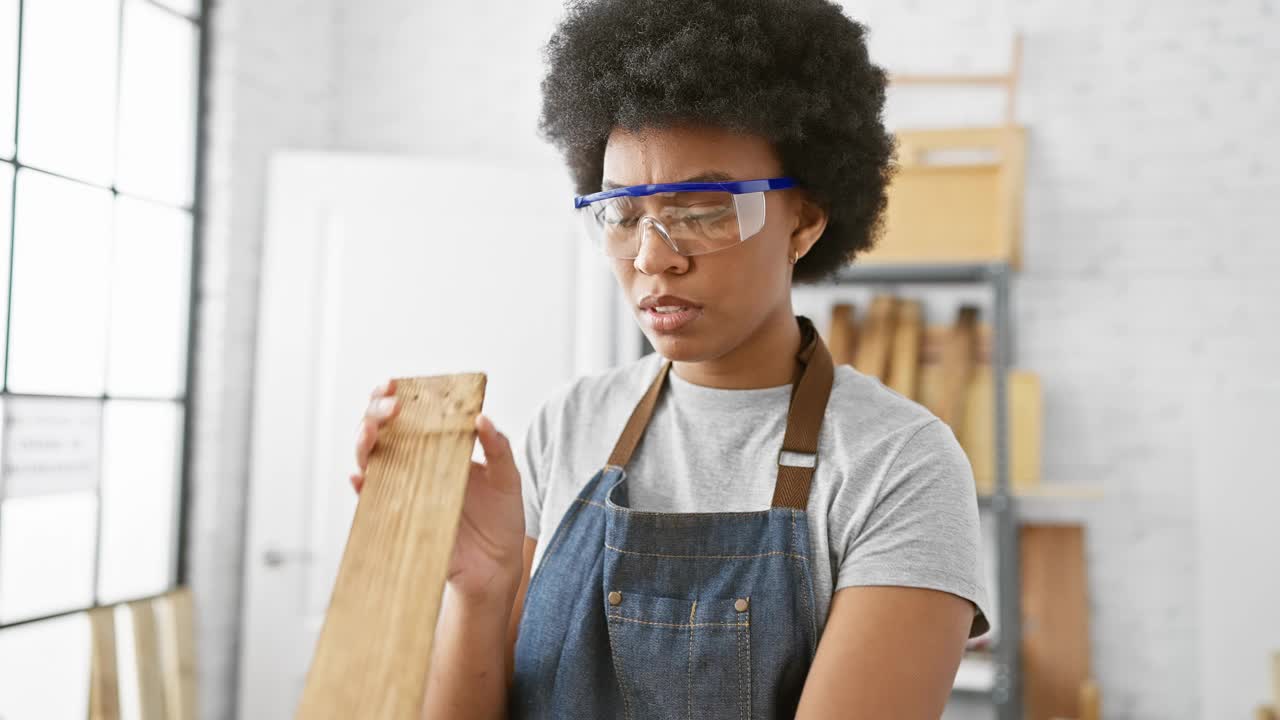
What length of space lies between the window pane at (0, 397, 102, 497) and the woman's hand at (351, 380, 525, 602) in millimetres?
1779

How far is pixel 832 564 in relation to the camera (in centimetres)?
107

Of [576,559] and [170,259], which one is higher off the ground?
[170,259]

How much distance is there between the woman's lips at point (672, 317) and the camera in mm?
1106

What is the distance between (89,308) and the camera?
268cm

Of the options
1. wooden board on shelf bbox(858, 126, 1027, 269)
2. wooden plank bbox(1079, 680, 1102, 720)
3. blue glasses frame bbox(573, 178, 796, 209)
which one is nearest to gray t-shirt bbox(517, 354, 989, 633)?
blue glasses frame bbox(573, 178, 796, 209)

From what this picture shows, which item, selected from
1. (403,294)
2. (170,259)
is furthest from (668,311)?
(170,259)

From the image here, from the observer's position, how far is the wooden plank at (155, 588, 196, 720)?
9.16 ft

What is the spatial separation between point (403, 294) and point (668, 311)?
2.12 metres

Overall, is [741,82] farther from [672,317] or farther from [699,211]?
[672,317]

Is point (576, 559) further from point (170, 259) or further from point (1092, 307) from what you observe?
point (1092, 307)

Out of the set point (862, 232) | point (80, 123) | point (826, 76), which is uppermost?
point (80, 123)

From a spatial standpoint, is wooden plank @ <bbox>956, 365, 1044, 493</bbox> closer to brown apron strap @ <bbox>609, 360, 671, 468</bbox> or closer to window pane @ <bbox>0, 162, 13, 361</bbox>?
brown apron strap @ <bbox>609, 360, 671, 468</bbox>

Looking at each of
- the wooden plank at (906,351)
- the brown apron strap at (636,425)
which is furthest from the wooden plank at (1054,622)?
the brown apron strap at (636,425)

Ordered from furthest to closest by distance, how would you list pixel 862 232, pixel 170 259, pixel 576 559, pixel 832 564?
1. pixel 170 259
2. pixel 862 232
3. pixel 576 559
4. pixel 832 564
